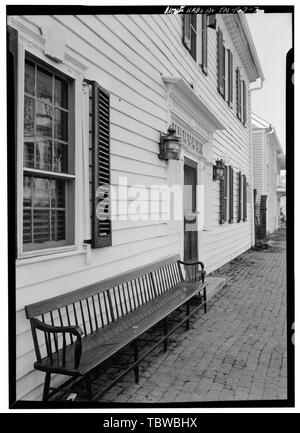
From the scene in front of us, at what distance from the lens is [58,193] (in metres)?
3.21

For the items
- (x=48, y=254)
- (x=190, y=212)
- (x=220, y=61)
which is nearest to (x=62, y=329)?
(x=48, y=254)

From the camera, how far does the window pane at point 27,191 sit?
2.79 metres

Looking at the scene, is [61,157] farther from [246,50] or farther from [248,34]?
[246,50]

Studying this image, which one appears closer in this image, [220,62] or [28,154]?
[28,154]

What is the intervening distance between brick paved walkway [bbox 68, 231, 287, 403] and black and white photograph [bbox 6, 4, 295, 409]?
0.07 ft

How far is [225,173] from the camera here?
30.7 ft

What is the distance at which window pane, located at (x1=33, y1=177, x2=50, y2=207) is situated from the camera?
115 inches

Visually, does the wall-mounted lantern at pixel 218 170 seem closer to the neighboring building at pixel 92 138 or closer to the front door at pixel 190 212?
the front door at pixel 190 212

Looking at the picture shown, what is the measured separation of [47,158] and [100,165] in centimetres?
63

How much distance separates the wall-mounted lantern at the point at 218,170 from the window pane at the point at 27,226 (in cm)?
591

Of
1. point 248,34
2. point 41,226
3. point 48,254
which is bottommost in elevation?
point 48,254

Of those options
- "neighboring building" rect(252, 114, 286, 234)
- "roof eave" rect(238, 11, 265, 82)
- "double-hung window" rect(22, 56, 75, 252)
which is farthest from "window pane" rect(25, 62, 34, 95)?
"neighboring building" rect(252, 114, 286, 234)

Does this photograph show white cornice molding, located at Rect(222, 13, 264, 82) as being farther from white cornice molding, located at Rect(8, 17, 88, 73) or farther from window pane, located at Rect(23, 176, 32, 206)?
window pane, located at Rect(23, 176, 32, 206)

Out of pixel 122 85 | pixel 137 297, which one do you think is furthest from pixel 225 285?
pixel 122 85
